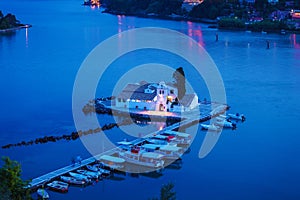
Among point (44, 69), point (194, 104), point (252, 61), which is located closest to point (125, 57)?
point (44, 69)

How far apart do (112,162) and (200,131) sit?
1.23m

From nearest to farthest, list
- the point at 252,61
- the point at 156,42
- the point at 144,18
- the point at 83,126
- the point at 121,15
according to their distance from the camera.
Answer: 1. the point at 83,126
2. the point at 252,61
3. the point at 156,42
4. the point at 144,18
5. the point at 121,15

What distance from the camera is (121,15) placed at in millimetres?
19625

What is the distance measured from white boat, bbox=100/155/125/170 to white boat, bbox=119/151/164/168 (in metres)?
0.07

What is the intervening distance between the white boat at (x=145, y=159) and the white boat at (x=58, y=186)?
1.96 ft

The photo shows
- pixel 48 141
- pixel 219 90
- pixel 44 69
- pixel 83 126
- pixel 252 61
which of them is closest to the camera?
pixel 48 141

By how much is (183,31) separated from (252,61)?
4623 millimetres

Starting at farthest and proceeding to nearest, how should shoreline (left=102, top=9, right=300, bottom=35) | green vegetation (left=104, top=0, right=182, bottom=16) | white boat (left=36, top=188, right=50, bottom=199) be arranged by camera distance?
green vegetation (left=104, top=0, right=182, bottom=16) → shoreline (left=102, top=9, right=300, bottom=35) → white boat (left=36, top=188, right=50, bottom=199)

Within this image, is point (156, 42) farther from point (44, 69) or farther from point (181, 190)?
point (181, 190)

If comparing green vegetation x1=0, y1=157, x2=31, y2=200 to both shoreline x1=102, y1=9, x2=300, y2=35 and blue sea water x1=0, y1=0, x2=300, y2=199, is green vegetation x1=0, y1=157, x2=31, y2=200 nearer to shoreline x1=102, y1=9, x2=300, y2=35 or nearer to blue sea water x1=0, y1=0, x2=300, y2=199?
blue sea water x1=0, y1=0, x2=300, y2=199

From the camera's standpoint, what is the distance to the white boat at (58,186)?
386cm

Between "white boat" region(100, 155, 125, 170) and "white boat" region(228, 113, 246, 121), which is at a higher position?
"white boat" region(228, 113, 246, 121)

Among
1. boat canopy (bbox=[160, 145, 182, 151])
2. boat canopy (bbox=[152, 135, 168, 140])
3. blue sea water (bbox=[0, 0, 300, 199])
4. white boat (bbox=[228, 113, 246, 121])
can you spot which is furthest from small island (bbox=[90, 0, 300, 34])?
boat canopy (bbox=[160, 145, 182, 151])

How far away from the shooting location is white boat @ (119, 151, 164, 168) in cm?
431
